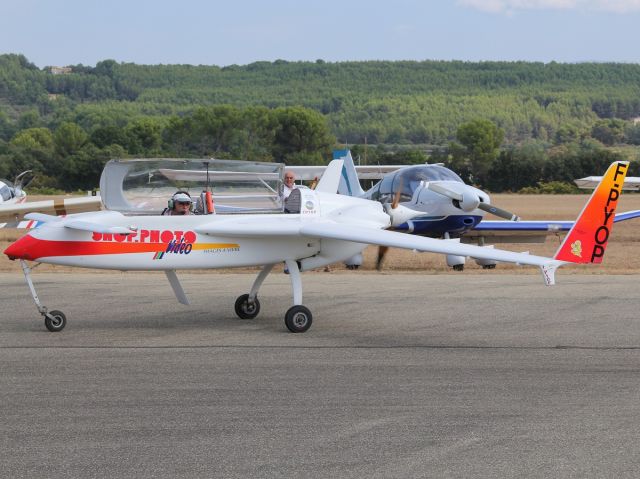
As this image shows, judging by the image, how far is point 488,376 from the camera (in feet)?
27.8

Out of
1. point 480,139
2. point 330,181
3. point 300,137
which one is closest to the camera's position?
point 330,181

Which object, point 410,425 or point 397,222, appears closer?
point 410,425

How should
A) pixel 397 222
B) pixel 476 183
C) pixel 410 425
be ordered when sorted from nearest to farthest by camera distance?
1. pixel 410 425
2. pixel 397 222
3. pixel 476 183

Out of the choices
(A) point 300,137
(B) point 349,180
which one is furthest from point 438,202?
(A) point 300,137

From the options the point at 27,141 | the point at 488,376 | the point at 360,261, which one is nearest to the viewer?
the point at 488,376

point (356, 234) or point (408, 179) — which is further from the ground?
point (356, 234)

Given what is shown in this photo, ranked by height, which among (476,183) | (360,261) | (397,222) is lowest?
(476,183)

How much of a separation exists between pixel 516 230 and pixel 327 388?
14755 millimetres

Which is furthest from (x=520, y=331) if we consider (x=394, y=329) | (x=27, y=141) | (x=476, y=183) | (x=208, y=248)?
(x=27, y=141)

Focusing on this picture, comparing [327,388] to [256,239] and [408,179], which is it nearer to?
[256,239]

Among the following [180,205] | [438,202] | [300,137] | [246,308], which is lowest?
[300,137]

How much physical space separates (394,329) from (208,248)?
2.15m

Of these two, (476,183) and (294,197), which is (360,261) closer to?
(294,197)

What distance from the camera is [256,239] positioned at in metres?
10.9
